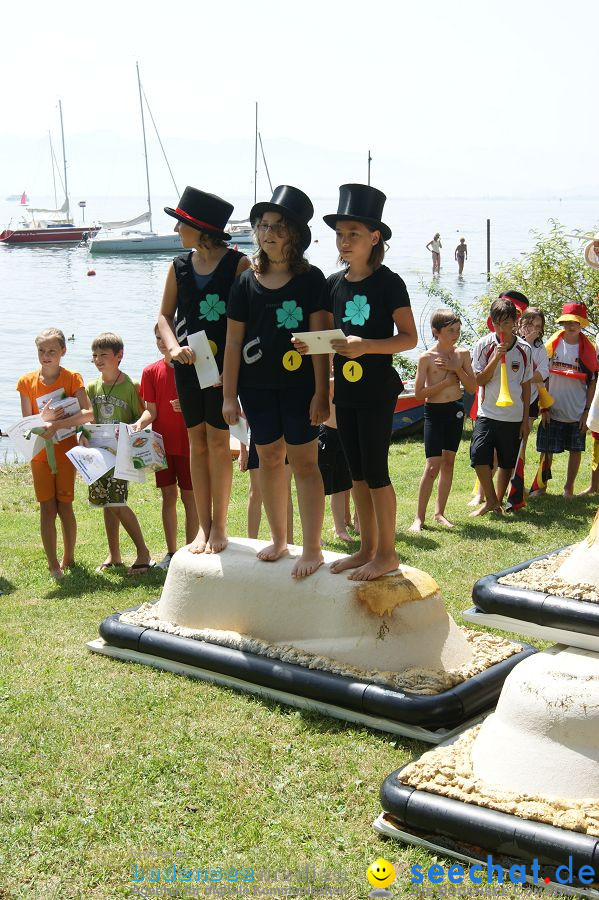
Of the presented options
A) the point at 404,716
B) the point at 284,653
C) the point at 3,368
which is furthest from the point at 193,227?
the point at 3,368

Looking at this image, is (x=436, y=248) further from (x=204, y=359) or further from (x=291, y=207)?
(x=291, y=207)

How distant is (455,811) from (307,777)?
80 centimetres

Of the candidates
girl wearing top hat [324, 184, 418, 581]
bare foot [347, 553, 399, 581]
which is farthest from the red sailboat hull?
bare foot [347, 553, 399, 581]

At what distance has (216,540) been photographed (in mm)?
6258

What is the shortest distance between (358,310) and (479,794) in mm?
2503

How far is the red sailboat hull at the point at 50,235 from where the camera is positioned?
233 feet

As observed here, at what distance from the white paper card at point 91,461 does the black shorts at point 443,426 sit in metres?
2.95

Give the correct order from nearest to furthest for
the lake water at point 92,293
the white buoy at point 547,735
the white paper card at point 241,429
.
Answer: the white buoy at point 547,735, the white paper card at point 241,429, the lake water at point 92,293

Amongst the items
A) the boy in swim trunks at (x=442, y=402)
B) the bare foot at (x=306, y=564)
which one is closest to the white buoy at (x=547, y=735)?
the bare foot at (x=306, y=564)

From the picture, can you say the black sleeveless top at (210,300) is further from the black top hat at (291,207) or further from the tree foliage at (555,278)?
the tree foliage at (555,278)

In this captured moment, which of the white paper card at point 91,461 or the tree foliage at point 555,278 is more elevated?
the tree foliage at point 555,278

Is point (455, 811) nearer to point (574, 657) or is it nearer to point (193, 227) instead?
point (574, 657)

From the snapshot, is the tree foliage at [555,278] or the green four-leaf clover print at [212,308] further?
the tree foliage at [555,278]

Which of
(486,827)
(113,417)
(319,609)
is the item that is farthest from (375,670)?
(113,417)
